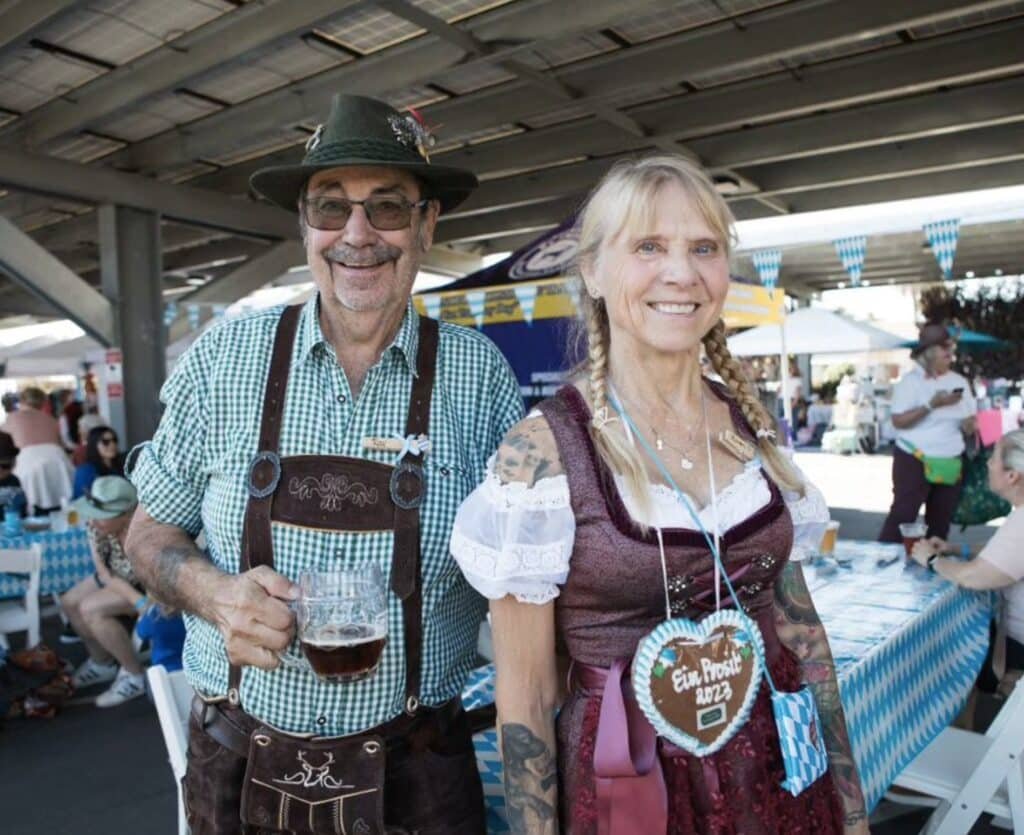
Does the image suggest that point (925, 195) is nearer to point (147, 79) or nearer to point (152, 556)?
point (147, 79)

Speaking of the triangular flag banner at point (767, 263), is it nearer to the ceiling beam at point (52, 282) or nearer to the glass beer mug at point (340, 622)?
the ceiling beam at point (52, 282)

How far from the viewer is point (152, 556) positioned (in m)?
1.39

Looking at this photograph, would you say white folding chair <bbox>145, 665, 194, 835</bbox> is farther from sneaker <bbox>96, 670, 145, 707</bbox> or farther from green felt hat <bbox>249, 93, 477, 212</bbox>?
sneaker <bbox>96, 670, 145, 707</bbox>

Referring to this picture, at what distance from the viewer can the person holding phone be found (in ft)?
19.0

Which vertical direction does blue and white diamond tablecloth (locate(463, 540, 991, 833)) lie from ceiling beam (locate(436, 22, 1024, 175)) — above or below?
below

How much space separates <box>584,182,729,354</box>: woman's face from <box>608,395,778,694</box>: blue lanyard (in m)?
0.11

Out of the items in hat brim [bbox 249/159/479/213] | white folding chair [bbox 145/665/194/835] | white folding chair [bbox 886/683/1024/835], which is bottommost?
white folding chair [bbox 886/683/1024/835]

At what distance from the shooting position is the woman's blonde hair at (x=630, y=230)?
1208mm

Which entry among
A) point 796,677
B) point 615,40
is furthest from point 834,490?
point 796,677

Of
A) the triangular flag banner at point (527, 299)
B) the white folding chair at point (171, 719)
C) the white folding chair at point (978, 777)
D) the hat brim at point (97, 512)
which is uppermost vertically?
the triangular flag banner at point (527, 299)

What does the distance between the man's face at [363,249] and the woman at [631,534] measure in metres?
0.32

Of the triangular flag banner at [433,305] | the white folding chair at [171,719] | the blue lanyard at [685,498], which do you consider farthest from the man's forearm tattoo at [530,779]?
the triangular flag banner at [433,305]

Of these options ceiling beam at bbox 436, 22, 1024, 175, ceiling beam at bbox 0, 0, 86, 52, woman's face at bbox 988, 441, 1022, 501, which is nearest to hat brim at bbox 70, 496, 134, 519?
ceiling beam at bbox 0, 0, 86, 52

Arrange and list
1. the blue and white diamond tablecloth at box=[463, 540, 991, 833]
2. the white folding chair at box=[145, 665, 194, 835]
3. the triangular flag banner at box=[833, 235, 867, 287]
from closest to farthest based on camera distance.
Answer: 1. the white folding chair at box=[145, 665, 194, 835]
2. the blue and white diamond tablecloth at box=[463, 540, 991, 833]
3. the triangular flag banner at box=[833, 235, 867, 287]
